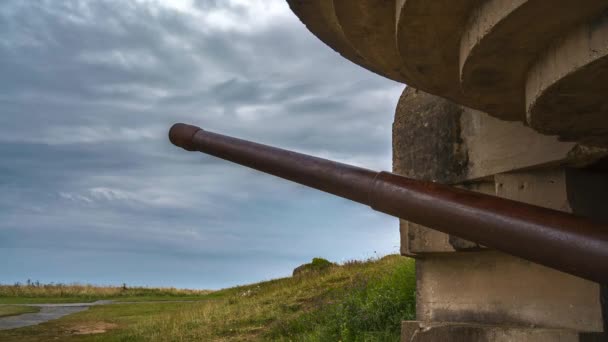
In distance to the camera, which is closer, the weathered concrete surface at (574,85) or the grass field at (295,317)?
the weathered concrete surface at (574,85)

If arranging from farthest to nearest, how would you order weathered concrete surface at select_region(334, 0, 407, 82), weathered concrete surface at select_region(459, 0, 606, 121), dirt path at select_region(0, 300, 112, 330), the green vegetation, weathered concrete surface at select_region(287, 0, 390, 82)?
the green vegetation, dirt path at select_region(0, 300, 112, 330), weathered concrete surface at select_region(287, 0, 390, 82), weathered concrete surface at select_region(334, 0, 407, 82), weathered concrete surface at select_region(459, 0, 606, 121)

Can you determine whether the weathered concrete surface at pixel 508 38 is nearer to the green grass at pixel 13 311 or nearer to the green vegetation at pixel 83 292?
the green grass at pixel 13 311

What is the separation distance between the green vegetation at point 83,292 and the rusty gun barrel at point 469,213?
783 inches

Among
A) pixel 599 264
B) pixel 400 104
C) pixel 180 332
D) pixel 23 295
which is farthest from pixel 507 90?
pixel 23 295

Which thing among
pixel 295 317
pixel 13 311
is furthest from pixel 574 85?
pixel 13 311

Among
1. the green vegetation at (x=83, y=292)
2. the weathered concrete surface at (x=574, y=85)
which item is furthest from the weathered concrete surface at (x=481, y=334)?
the green vegetation at (x=83, y=292)

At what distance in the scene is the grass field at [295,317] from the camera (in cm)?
630

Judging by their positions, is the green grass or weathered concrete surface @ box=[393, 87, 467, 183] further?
the green grass

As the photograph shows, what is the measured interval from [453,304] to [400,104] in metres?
0.97

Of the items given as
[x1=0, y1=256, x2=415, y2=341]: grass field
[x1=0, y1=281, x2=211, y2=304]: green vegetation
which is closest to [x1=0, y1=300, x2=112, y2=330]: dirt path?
[x1=0, y1=256, x2=415, y2=341]: grass field

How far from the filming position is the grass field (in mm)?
6297

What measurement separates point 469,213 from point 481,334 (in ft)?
2.80

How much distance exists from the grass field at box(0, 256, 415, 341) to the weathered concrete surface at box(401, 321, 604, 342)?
122 inches

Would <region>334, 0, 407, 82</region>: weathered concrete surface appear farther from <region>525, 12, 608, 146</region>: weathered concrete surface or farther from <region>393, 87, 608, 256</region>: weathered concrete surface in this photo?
<region>393, 87, 608, 256</region>: weathered concrete surface
